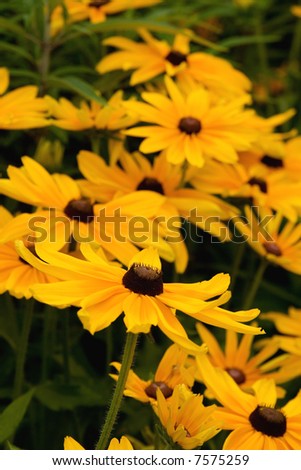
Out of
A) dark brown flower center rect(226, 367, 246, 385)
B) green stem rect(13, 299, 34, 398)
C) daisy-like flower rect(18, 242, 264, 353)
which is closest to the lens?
daisy-like flower rect(18, 242, 264, 353)

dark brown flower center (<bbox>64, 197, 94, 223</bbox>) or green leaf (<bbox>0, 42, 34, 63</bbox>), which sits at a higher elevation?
green leaf (<bbox>0, 42, 34, 63</bbox>)

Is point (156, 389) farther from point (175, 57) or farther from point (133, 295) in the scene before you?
point (175, 57)

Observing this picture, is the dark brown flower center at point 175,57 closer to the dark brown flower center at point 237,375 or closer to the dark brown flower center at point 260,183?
the dark brown flower center at point 260,183

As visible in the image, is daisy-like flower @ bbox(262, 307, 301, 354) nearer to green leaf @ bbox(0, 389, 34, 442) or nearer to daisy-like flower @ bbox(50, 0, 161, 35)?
green leaf @ bbox(0, 389, 34, 442)

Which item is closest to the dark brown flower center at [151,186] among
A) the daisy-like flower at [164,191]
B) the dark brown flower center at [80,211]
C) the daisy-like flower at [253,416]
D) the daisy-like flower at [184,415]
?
the daisy-like flower at [164,191]

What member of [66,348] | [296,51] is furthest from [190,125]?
[296,51]

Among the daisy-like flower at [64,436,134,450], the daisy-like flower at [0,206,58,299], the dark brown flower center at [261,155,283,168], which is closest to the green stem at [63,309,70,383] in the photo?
the daisy-like flower at [0,206,58,299]
